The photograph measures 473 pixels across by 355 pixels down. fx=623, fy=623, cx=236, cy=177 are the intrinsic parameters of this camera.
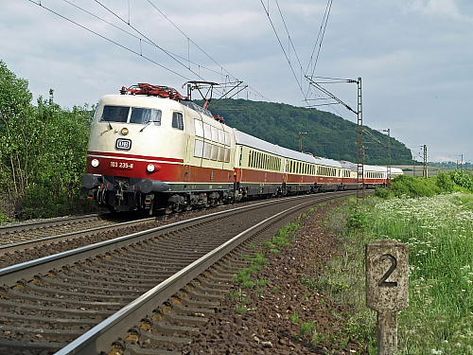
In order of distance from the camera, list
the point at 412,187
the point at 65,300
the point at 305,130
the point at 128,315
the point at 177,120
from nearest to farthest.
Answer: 1. the point at 128,315
2. the point at 65,300
3. the point at 177,120
4. the point at 412,187
5. the point at 305,130

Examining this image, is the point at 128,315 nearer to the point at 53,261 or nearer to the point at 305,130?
the point at 53,261

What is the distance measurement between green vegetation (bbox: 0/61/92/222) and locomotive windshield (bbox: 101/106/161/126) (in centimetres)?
913

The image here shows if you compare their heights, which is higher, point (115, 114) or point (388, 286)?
point (115, 114)

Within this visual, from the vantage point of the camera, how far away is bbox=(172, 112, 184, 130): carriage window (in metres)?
17.4

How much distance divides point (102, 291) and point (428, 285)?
13.1 ft

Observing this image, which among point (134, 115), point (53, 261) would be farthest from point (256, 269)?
point (134, 115)

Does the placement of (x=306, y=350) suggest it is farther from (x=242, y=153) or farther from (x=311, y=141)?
(x=311, y=141)

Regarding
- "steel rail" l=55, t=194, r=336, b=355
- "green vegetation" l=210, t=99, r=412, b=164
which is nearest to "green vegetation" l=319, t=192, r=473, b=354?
"steel rail" l=55, t=194, r=336, b=355

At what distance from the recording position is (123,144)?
16.9m

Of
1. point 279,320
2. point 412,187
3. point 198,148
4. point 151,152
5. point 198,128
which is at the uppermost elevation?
point 198,128

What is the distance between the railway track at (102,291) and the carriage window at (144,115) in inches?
216

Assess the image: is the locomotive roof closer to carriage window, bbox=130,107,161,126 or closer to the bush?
carriage window, bbox=130,107,161,126

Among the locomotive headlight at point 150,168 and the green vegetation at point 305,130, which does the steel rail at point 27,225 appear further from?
the green vegetation at point 305,130

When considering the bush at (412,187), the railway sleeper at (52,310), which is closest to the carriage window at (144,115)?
the railway sleeper at (52,310)
